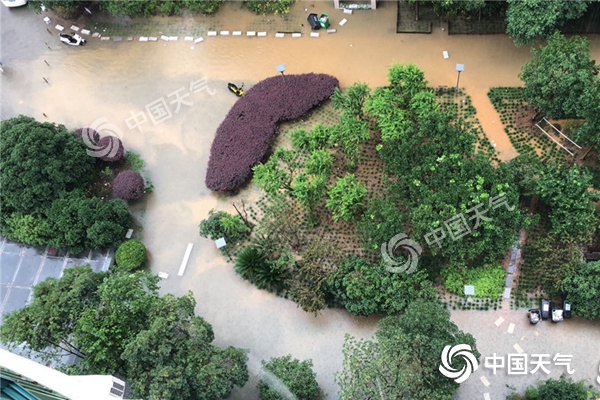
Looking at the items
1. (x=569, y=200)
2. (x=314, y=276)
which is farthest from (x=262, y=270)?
(x=569, y=200)

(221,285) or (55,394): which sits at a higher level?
(55,394)

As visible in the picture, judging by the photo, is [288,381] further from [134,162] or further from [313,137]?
[134,162]

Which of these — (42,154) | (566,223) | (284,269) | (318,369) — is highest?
(42,154)

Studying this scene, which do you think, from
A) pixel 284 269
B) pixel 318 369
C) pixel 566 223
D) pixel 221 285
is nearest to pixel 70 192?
pixel 221 285

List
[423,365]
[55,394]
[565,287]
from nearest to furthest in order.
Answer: [55,394] → [423,365] → [565,287]

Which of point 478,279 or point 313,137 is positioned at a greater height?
point 313,137

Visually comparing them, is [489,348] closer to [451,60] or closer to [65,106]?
[451,60]

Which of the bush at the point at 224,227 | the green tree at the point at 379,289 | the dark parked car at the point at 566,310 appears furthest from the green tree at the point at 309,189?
the dark parked car at the point at 566,310

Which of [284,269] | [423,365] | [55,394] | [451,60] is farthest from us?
[451,60]
